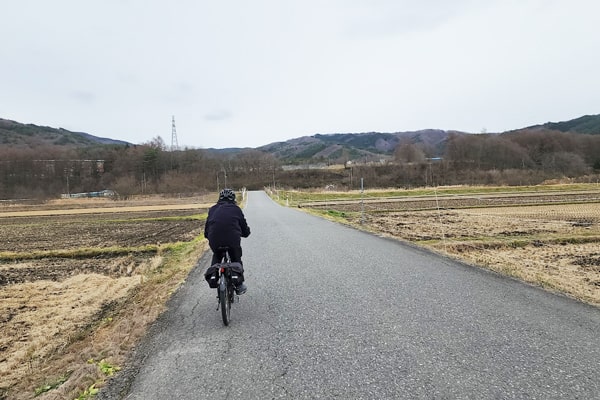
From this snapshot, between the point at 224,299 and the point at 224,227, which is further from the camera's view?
the point at 224,227

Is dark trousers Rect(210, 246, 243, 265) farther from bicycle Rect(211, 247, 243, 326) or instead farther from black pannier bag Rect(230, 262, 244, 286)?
black pannier bag Rect(230, 262, 244, 286)

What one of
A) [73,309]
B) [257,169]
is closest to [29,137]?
[257,169]

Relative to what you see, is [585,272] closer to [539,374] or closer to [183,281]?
[539,374]

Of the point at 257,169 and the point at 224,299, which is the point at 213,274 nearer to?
the point at 224,299

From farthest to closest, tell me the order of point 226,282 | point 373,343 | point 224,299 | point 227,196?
point 227,196, point 226,282, point 224,299, point 373,343

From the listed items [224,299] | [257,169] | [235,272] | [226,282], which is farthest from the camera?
[257,169]

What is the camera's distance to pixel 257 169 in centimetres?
13162

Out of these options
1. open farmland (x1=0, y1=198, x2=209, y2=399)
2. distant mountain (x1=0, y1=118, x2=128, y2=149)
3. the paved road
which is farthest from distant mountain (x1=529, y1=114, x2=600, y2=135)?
distant mountain (x1=0, y1=118, x2=128, y2=149)

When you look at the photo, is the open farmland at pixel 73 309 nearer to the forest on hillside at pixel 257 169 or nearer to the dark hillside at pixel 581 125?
the forest on hillside at pixel 257 169

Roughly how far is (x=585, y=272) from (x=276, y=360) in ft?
24.7

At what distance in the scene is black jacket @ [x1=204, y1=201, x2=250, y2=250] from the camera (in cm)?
508

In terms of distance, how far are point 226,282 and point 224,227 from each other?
2.54 ft

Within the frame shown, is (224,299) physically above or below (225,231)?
below

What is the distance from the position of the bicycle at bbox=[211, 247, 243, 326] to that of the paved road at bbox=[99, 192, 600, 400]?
208 millimetres
